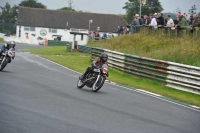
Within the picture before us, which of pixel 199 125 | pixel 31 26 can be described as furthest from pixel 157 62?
pixel 31 26

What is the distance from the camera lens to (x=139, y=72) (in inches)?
954

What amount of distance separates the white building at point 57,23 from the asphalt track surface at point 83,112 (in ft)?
308

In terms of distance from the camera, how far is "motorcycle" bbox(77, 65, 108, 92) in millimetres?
16547

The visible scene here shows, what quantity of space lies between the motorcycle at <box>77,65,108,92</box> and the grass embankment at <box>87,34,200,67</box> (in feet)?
21.8

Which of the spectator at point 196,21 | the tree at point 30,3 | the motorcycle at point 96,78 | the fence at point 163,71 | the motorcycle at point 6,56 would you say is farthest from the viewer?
the tree at point 30,3

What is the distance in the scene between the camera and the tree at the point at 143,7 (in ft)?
395

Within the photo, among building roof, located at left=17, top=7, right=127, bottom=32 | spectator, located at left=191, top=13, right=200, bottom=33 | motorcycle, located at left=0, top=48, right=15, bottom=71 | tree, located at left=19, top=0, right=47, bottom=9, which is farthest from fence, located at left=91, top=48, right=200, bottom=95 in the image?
tree, located at left=19, top=0, right=47, bottom=9

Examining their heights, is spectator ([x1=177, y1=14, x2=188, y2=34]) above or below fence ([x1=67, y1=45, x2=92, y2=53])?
above

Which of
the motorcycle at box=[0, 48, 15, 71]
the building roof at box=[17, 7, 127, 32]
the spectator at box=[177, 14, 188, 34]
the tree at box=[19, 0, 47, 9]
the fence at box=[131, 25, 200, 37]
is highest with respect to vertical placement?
the tree at box=[19, 0, 47, 9]

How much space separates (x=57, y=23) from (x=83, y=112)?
10073cm

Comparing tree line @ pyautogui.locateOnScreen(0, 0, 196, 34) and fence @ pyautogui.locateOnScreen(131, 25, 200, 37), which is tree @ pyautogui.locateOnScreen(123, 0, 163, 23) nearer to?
tree line @ pyautogui.locateOnScreen(0, 0, 196, 34)

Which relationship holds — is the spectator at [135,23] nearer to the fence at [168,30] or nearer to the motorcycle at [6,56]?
the fence at [168,30]

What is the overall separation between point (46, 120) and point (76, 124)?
1.93 feet

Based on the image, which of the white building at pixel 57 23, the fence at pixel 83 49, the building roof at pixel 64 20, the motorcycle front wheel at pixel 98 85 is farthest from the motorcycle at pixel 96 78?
the building roof at pixel 64 20
